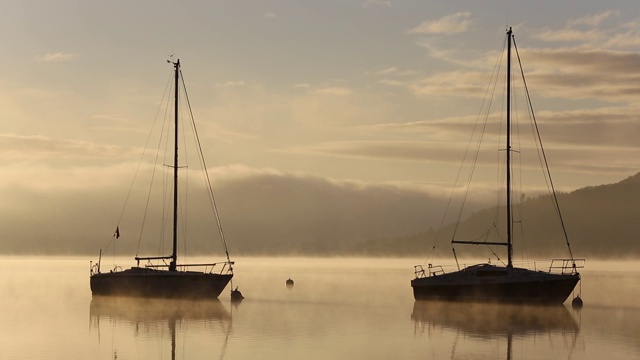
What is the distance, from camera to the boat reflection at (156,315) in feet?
172

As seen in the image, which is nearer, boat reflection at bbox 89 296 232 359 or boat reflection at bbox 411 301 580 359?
boat reflection at bbox 411 301 580 359

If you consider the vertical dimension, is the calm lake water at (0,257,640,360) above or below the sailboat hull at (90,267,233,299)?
below

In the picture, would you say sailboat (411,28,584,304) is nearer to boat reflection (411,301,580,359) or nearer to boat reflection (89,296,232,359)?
boat reflection (411,301,580,359)

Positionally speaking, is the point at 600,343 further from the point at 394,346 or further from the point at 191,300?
the point at 191,300

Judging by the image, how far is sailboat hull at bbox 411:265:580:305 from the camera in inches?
2552

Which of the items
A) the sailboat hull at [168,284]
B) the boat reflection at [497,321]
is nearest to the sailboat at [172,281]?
the sailboat hull at [168,284]

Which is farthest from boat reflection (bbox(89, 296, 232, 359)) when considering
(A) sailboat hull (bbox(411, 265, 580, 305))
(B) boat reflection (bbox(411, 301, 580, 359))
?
(A) sailboat hull (bbox(411, 265, 580, 305))

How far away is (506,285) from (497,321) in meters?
8.89

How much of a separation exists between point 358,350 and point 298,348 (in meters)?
2.71

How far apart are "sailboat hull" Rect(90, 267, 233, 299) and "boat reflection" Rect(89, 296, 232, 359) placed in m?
0.65

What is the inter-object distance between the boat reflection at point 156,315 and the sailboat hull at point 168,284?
65cm

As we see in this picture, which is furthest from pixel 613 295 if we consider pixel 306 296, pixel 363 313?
pixel 363 313

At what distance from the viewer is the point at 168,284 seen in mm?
68312

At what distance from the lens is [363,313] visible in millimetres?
65375
